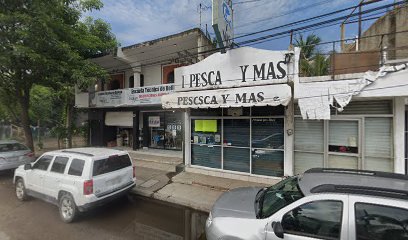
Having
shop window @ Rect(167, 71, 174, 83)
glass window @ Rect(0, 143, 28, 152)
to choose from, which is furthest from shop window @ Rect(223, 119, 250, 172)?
glass window @ Rect(0, 143, 28, 152)

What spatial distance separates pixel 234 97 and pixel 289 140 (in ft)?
8.13

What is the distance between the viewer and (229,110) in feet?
30.2

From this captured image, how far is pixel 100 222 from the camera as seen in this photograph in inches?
225

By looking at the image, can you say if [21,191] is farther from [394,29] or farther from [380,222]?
[394,29]

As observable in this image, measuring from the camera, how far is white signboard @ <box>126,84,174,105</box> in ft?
39.7

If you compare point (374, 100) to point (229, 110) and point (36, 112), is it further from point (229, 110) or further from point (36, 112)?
point (36, 112)

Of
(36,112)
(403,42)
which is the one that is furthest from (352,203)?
(36,112)

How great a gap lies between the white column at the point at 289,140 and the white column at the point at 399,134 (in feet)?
9.25

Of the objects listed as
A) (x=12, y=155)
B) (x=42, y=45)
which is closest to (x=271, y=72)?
(x=42, y=45)

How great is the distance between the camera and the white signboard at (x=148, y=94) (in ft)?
39.7

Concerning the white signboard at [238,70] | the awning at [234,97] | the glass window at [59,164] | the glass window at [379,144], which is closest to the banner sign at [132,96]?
the white signboard at [238,70]

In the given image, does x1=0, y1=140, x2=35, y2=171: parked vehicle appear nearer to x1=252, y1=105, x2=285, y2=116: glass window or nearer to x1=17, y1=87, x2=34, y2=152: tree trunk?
x1=17, y1=87, x2=34, y2=152: tree trunk

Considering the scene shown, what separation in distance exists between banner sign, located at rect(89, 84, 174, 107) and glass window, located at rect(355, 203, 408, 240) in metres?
10.1

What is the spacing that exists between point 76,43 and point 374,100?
1457cm
